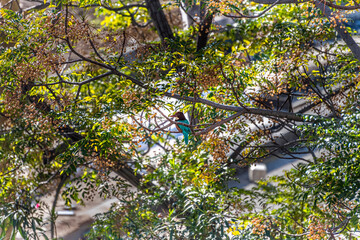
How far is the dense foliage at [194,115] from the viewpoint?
7.16 ft

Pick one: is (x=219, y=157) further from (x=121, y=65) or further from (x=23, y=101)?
(x=23, y=101)

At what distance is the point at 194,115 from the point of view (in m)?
2.64

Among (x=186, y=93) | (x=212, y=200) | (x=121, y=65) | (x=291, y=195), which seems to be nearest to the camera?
(x=186, y=93)

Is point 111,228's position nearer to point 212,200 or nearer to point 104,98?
point 212,200

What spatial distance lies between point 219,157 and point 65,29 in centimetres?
121

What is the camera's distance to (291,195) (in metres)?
3.11

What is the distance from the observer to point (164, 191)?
301cm

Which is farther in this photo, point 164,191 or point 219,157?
point 164,191

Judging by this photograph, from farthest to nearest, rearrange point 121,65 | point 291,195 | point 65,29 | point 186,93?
point 291,195
point 121,65
point 186,93
point 65,29

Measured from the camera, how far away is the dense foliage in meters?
2.18

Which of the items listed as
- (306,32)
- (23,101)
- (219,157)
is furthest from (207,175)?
(23,101)

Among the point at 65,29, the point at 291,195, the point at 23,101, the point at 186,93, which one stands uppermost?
the point at 23,101

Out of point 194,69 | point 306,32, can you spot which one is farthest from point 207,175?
point 306,32

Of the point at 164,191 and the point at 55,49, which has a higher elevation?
the point at 55,49
